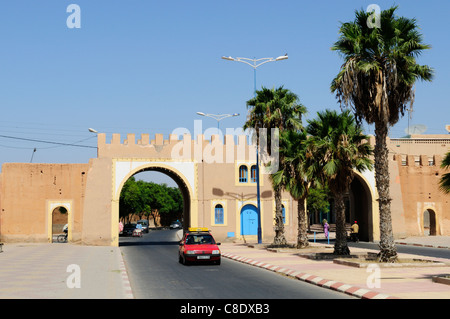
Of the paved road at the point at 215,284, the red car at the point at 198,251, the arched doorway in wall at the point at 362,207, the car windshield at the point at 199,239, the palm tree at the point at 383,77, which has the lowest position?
the paved road at the point at 215,284

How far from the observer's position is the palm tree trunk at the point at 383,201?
2244 cm

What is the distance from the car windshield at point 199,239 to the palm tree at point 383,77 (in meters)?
7.81

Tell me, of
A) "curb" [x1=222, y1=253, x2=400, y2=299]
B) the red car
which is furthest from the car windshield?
"curb" [x1=222, y1=253, x2=400, y2=299]

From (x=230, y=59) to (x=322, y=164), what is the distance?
46.6 ft

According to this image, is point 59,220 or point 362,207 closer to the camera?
point 362,207

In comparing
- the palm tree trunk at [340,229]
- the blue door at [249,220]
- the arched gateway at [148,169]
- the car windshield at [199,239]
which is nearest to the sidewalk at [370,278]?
the palm tree trunk at [340,229]

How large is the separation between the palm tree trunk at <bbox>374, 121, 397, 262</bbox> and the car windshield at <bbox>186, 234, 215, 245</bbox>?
7.72 meters

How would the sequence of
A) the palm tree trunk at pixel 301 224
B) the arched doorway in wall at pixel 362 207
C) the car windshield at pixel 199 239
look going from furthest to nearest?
the arched doorway in wall at pixel 362 207 < the palm tree trunk at pixel 301 224 < the car windshield at pixel 199 239

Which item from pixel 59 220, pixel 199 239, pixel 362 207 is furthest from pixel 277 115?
pixel 59 220

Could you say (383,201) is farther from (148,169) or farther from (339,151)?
(148,169)

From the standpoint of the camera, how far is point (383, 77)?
890 inches

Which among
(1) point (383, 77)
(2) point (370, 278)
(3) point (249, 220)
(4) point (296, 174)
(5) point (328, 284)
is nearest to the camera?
(5) point (328, 284)

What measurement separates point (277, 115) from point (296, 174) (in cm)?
471

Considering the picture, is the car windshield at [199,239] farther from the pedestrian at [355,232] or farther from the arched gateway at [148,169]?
the pedestrian at [355,232]
